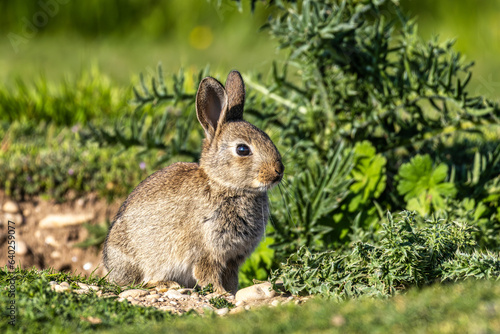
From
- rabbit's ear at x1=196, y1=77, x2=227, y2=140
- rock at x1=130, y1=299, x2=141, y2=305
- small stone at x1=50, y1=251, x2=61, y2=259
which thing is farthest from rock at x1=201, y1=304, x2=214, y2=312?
small stone at x1=50, y1=251, x2=61, y2=259

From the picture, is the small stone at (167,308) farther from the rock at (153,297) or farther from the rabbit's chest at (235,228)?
the rabbit's chest at (235,228)

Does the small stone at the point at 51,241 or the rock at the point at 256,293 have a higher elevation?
the rock at the point at 256,293

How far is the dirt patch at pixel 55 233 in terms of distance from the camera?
4.92 metres

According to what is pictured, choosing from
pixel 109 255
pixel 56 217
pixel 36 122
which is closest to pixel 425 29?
pixel 36 122

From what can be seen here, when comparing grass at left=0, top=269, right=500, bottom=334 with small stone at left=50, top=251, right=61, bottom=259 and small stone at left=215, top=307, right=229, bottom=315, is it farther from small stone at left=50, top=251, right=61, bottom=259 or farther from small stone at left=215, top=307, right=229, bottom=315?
small stone at left=50, top=251, right=61, bottom=259

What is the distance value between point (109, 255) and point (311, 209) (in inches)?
52.3

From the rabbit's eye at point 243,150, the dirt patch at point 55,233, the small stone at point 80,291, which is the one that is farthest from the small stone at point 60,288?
the dirt patch at point 55,233

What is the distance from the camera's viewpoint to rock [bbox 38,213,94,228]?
16.9 feet

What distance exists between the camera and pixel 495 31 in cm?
888

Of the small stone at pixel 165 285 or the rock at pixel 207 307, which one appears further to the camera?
the small stone at pixel 165 285

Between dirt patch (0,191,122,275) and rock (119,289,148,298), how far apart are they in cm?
177

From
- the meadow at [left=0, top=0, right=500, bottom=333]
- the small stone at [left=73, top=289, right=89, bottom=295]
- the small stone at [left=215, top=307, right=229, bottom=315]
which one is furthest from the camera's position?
the small stone at [left=73, top=289, right=89, bottom=295]

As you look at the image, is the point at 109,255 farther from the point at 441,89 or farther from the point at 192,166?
the point at 441,89

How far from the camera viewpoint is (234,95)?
3.61 metres
